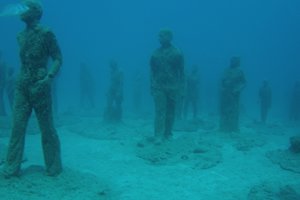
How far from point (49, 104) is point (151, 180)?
3.07 metres

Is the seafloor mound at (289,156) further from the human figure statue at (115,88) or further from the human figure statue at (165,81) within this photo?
the human figure statue at (115,88)

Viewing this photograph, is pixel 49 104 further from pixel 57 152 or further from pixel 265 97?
pixel 265 97

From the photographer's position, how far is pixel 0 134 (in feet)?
47.0

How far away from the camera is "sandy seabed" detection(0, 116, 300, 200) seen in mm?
8562

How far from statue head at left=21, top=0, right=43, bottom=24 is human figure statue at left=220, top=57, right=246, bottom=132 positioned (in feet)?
32.8

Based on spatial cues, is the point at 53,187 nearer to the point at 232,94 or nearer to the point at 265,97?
the point at 232,94

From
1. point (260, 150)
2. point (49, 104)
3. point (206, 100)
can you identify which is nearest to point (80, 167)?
point (49, 104)

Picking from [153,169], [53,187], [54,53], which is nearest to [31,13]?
[54,53]

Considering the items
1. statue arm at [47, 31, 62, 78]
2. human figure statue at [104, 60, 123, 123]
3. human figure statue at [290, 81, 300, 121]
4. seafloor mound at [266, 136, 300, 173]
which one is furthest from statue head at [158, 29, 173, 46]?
human figure statue at [290, 81, 300, 121]

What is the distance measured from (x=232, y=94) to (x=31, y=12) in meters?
10.2

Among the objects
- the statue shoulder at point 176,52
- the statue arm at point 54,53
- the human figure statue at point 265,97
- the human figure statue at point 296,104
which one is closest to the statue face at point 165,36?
the statue shoulder at point 176,52

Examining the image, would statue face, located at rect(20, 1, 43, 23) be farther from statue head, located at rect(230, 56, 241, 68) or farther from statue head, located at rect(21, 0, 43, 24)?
statue head, located at rect(230, 56, 241, 68)

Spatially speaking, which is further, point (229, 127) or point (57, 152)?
point (229, 127)

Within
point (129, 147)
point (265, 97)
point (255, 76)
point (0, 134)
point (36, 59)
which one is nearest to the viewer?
point (36, 59)
